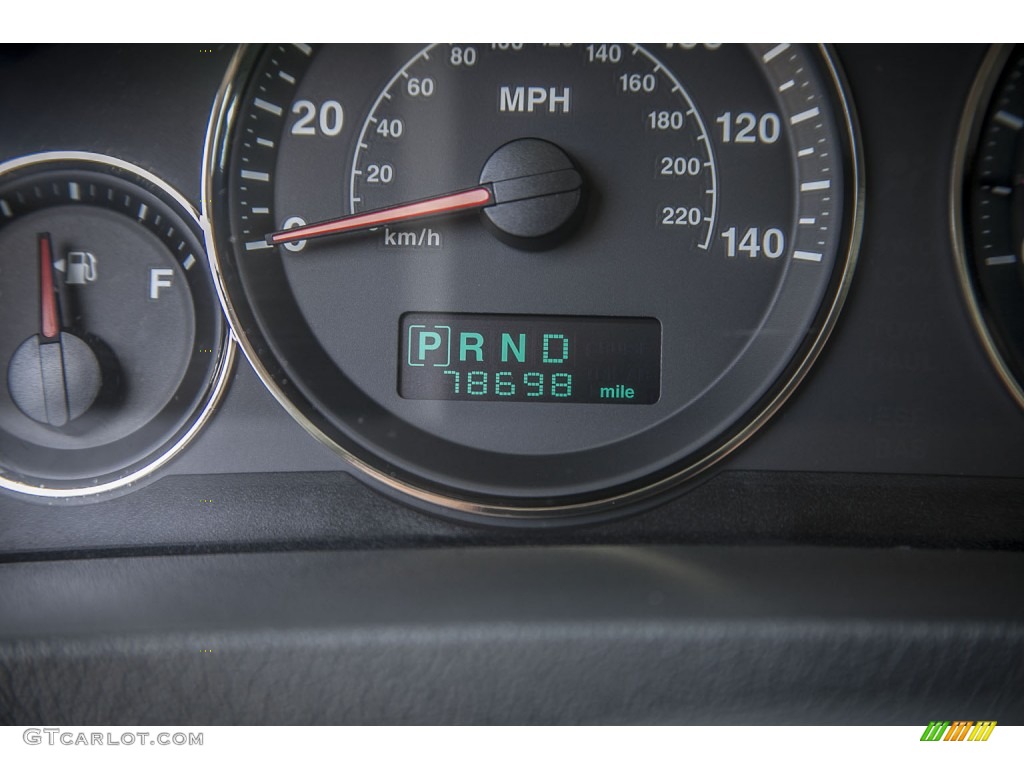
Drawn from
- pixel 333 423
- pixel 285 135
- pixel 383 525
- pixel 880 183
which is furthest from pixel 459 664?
pixel 880 183

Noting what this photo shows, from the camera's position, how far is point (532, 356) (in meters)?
1.90

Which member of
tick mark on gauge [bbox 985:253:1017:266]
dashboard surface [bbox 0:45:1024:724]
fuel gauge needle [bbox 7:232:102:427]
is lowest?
dashboard surface [bbox 0:45:1024:724]

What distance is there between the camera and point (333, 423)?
1896 mm

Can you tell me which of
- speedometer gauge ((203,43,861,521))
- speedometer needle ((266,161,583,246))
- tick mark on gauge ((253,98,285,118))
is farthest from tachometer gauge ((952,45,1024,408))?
tick mark on gauge ((253,98,285,118))

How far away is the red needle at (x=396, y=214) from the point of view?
1.82 m

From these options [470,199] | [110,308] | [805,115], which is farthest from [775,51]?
[110,308]

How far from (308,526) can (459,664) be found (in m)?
0.44

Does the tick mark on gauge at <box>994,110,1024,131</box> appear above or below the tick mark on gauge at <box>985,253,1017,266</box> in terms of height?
above

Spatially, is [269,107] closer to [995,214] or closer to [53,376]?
[53,376]

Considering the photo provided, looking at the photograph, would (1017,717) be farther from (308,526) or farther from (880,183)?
(308,526)

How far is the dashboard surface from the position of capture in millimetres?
1555

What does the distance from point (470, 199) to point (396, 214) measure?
0.48 feet

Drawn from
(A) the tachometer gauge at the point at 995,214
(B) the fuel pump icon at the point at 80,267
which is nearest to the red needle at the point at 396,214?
(B) the fuel pump icon at the point at 80,267

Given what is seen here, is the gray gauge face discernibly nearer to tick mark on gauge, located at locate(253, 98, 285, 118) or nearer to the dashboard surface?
the dashboard surface
